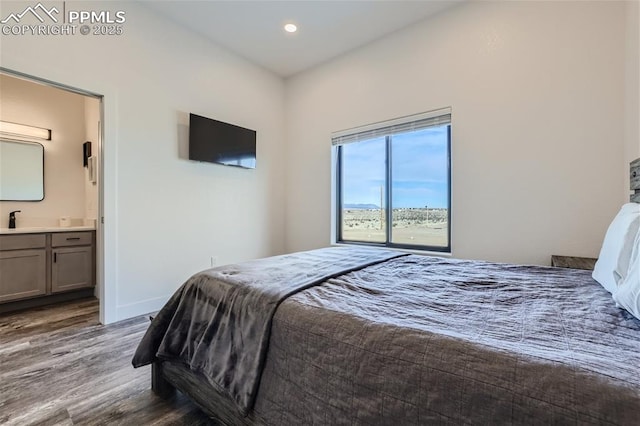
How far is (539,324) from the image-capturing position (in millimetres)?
902

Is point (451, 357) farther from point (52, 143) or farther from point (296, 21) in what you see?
point (52, 143)

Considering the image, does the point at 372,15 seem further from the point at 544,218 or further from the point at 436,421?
the point at 436,421

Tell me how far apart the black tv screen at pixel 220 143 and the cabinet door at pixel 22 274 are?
1.90 meters

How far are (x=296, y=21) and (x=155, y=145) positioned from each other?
6.35 ft

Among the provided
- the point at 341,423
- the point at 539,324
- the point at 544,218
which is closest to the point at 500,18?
the point at 544,218

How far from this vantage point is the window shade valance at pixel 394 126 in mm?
2883

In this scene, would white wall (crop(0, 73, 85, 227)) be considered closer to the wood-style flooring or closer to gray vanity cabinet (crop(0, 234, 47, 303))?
gray vanity cabinet (crop(0, 234, 47, 303))

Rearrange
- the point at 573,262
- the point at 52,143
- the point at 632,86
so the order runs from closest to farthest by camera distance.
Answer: the point at 632,86
the point at 573,262
the point at 52,143

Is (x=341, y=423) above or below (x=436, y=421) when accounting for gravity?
below

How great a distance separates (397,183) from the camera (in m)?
3.37

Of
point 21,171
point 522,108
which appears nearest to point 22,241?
point 21,171

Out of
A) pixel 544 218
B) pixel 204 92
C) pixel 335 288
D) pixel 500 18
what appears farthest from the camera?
pixel 204 92

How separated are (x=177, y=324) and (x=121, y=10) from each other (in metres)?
2.95

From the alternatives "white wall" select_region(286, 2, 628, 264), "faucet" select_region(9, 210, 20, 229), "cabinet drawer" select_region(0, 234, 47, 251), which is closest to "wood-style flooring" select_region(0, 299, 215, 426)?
"cabinet drawer" select_region(0, 234, 47, 251)
